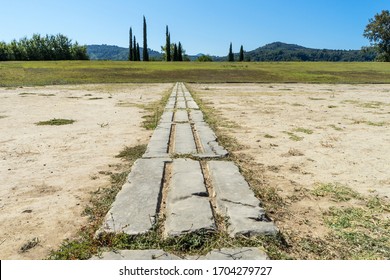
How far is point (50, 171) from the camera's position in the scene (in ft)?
11.8

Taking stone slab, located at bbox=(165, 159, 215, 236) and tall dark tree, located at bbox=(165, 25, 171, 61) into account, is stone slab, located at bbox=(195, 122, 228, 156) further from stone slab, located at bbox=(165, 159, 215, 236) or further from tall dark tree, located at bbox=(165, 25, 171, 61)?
tall dark tree, located at bbox=(165, 25, 171, 61)

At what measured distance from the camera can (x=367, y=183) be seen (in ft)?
10.6

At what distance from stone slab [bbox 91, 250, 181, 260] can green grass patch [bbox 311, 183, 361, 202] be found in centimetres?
170

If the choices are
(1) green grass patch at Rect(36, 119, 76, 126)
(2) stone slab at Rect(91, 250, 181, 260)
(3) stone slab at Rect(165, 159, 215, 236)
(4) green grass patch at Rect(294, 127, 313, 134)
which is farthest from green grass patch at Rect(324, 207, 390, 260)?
(1) green grass patch at Rect(36, 119, 76, 126)

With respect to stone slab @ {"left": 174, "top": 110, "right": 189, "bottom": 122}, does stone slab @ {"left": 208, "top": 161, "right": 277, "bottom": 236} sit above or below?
below

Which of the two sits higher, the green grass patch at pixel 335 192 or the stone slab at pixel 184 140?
the stone slab at pixel 184 140

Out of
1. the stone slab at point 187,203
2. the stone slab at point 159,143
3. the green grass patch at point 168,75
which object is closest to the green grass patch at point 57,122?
the stone slab at point 159,143

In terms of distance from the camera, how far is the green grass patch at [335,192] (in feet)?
9.38

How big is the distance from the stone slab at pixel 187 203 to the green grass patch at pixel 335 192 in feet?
3.68

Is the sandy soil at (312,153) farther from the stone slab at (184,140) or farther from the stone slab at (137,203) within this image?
the stone slab at (137,203)

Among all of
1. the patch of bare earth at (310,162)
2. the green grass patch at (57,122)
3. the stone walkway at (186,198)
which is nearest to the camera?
the stone walkway at (186,198)

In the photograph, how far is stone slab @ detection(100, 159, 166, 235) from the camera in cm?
218

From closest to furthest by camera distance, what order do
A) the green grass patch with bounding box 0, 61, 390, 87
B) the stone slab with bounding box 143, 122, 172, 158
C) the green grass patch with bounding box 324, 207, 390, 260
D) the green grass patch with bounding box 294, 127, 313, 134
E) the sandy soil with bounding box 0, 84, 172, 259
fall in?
1. the green grass patch with bounding box 324, 207, 390, 260
2. the sandy soil with bounding box 0, 84, 172, 259
3. the stone slab with bounding box 143, 122, 172, 158
4. the green grass patch with bounding box 294, 127, 313, 134
5. the green grass patch with bounding box 0, 61, 390, 87
